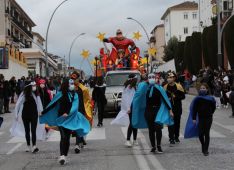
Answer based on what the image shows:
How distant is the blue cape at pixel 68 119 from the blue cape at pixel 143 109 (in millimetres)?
1630

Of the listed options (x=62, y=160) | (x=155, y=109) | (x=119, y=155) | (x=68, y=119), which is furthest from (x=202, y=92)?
(x=62, y=160)

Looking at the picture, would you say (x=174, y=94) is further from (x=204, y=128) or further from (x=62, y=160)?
(x=62, y=160)

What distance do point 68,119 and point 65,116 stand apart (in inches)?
3.3

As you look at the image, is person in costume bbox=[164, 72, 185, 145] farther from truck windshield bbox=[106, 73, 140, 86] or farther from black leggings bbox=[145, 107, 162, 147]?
truck windshield bbox=[106, 73, 140, 86]

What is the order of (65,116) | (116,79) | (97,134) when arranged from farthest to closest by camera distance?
(116,79), (97,134), (65,116)

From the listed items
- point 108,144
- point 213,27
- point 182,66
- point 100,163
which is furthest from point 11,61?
point 100,163

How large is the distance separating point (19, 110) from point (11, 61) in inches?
1306

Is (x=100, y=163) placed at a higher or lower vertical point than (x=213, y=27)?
lower

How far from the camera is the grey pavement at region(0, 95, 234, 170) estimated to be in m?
10.2

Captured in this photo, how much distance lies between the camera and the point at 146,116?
11852 millimetres

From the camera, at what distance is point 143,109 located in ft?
40.5

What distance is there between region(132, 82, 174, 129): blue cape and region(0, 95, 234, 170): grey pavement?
65 cm

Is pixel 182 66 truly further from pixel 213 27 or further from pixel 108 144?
pixel 108 144

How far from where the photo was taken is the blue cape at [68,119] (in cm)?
1064
